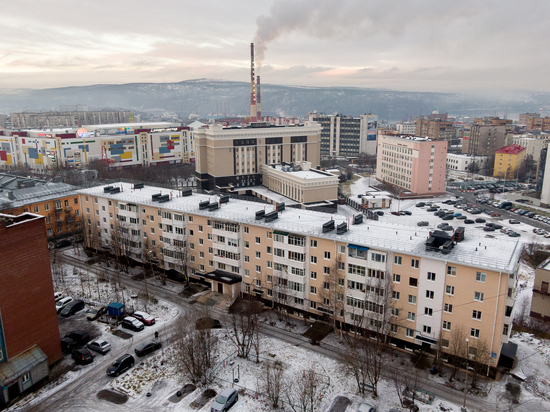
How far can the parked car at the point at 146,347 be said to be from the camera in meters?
27.0

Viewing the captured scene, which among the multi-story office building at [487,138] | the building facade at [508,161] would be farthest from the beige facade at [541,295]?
the multi-story office building at [487,138]

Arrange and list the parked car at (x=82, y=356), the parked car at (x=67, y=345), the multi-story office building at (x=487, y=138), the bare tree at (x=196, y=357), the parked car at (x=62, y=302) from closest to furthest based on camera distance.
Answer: the bare tree at (x=196, y=357)
the parked car at (x=82, y=356)
the parked car at (x=67, y=345)
the parked car at (x=62, y=302)
the multi-story office building at (x=487, y=138)

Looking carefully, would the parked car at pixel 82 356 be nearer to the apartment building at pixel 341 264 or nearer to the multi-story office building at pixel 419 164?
the apartment building at pixel 341 264

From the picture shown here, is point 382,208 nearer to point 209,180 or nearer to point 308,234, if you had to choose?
point 209,180

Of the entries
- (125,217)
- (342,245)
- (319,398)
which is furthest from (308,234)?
(125,217)

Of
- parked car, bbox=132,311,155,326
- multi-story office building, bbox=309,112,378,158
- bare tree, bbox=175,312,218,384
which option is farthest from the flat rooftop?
multi-story office building, bbox=309,112,378,158

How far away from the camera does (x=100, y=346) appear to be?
27562 mm

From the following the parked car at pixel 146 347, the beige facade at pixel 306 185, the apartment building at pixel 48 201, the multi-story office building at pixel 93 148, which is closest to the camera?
the parked car at pixel 146 347

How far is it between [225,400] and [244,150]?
65.2 m

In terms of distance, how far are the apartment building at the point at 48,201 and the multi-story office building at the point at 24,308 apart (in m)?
23.1

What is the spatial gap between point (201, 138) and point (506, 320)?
70.8 metres

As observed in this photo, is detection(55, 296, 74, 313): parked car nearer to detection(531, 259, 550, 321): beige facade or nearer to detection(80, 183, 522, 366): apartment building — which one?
detection(80, 183, 522, 366): apartment building

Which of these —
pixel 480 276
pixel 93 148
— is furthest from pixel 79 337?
pixel 93 148

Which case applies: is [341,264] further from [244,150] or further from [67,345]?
[244,150]
